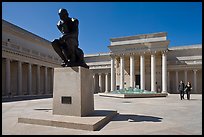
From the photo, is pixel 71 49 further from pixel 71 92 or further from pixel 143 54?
pixel 143 54

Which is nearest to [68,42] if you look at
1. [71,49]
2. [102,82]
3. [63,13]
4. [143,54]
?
[71,49]

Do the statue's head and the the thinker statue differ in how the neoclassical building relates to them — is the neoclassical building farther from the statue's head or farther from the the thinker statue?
the statue's head

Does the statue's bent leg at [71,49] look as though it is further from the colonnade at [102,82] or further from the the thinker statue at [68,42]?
the colonnade at [102,82]

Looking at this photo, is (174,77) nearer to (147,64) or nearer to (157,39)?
(147,64)

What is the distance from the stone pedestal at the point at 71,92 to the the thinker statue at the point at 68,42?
0.69 meters

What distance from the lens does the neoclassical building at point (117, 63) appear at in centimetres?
3734

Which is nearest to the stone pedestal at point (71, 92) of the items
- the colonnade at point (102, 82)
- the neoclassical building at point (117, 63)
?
the neoclassical building at point (117, 63)

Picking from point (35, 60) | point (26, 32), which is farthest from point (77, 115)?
point (26, 32)

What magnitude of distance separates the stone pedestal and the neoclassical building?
1076 inches

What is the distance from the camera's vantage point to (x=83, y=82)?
8.77m

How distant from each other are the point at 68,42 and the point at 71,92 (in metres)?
2.62

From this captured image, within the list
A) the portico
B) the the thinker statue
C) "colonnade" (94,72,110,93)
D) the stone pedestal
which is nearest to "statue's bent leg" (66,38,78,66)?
the the thinker statue

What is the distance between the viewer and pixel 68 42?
925 cm

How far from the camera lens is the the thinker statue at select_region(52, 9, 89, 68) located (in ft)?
30.4
